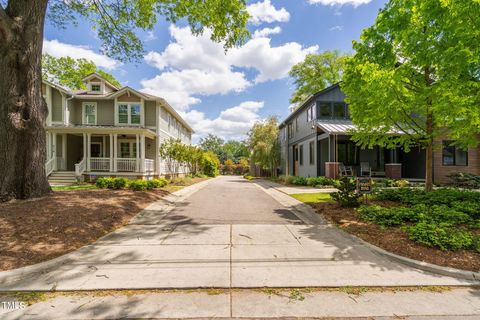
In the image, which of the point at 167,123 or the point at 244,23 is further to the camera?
the point at 167,123

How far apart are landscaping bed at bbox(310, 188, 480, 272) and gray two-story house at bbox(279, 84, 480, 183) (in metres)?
7.45

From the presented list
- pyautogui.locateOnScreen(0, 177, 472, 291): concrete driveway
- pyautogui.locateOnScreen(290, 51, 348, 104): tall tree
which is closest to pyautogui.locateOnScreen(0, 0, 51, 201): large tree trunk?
pyautogui.locateOnScreen(0, 177, 472, 291): concrete driveway

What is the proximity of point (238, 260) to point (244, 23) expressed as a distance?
9.26 meters

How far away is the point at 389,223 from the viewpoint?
5.77 m

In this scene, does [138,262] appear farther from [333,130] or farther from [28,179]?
[333,130]

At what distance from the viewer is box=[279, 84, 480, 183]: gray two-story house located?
49.9 feet

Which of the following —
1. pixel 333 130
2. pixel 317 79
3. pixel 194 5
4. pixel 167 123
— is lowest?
pixel 333 130

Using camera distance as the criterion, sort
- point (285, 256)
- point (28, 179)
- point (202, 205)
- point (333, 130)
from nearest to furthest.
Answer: point (285, 256), point (28, 179), point (202, 205), point (333, 130)

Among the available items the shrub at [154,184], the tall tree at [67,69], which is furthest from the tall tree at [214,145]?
the shrub at [154,184]

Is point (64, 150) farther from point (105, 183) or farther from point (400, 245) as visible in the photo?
point (400, 245)

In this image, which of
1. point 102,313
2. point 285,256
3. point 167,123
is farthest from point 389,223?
point 167,123

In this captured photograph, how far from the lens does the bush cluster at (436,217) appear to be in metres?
4.45

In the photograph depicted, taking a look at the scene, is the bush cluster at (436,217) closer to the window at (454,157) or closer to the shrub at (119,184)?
the window at (454,157)

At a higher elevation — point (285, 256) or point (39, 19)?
point (39, 19)
